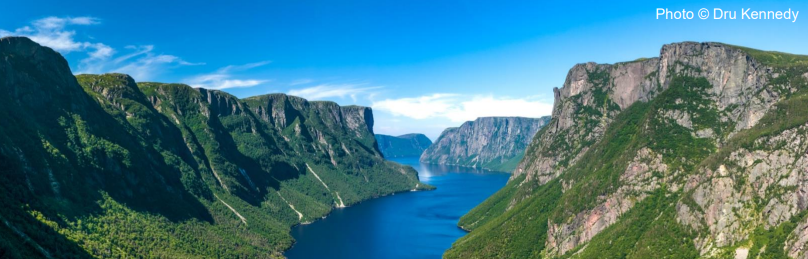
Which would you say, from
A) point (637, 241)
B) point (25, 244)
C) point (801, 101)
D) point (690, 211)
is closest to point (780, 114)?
point (801, 101)

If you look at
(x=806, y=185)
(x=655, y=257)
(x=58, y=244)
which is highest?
(x=806, y=185)

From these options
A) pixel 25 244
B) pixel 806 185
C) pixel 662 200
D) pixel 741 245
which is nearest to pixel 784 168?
pixel 806 185

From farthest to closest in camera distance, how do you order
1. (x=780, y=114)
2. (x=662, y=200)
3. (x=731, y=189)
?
(x=662, y=200) → (x=780, y=114) → (x=731, y=189)

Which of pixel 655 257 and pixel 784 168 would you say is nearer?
pixel 784 168

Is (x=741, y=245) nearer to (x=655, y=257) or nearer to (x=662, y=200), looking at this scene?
(x=655, y=257)

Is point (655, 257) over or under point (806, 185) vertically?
under

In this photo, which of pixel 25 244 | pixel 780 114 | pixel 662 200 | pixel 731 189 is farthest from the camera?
pixel 662 200

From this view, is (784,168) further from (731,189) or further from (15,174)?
(15,174)

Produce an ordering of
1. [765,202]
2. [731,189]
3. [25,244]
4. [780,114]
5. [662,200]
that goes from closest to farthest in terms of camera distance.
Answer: [25,244] → [765,202] → [731,189] → [780,114] → [662,200]

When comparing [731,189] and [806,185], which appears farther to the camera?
[731,189]
